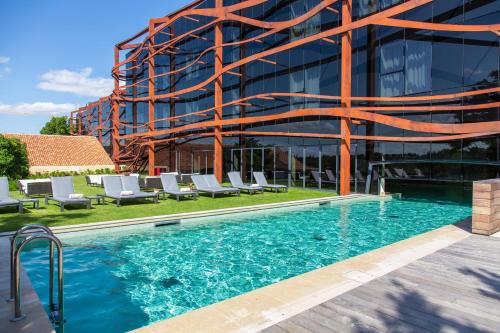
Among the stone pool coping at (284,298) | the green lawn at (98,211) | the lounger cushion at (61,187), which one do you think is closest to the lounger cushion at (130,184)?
the green lawn at (98,211)

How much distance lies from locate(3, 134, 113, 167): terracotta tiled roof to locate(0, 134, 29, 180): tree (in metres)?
11.4

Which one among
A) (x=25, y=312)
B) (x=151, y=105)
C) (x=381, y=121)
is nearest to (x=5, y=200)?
(x=25, y=312)

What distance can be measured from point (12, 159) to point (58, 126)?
196 ft

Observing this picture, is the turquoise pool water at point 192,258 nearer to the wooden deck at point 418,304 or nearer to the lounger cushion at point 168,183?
the wooden deck at point 418,304

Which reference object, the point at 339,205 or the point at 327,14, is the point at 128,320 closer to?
the point at 339,205

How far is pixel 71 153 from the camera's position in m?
36.6

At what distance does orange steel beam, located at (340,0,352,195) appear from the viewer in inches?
674

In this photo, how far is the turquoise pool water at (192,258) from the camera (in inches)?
191

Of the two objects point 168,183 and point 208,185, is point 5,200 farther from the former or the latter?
point 208,185

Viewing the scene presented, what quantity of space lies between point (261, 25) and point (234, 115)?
6.33m

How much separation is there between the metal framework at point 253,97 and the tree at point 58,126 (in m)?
41.8

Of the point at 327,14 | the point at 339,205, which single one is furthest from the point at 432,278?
the point at 327,14

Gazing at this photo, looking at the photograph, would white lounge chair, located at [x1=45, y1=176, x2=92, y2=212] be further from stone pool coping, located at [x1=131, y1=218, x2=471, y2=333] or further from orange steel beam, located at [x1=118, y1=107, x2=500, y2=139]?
orange steel beam, located at [x1=118, y1=107, x2=500, y2=139]

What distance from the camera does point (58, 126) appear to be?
73.4m
